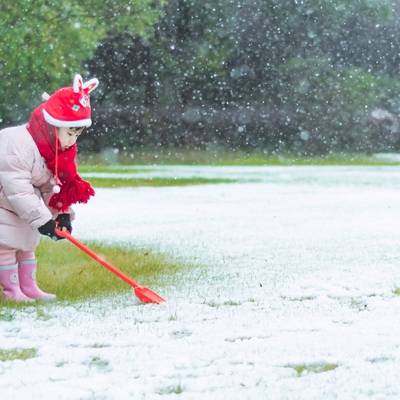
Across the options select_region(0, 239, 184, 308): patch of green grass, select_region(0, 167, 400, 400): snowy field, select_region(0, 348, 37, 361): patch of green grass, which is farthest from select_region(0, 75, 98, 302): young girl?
select_region(0, 348, 37, 361): patch of green grass

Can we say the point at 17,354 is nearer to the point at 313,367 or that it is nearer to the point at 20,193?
the point at 313,367

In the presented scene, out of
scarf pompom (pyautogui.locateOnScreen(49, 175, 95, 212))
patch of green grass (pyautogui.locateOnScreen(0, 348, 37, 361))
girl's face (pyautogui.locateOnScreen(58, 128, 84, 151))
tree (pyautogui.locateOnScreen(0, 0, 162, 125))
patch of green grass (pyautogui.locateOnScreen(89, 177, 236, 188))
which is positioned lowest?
patch of green grass (pyautogui.locateOnScreen(89, 177, 236, 188))

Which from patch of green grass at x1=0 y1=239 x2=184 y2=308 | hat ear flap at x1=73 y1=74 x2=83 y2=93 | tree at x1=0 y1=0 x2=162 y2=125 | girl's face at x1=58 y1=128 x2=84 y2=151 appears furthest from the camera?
tree at x1=0 y1=0 x2=162 y2=125

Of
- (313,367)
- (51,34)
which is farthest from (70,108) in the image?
(51,34)

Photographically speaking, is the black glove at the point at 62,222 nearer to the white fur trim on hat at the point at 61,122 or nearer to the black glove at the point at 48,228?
the black glove at the point at 48,228

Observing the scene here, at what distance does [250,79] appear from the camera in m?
31.0

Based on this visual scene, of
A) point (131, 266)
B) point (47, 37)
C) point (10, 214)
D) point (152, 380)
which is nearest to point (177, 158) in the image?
point (47, 37)

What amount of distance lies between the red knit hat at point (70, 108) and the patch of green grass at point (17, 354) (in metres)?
1.60

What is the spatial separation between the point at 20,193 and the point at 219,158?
20.8 meters

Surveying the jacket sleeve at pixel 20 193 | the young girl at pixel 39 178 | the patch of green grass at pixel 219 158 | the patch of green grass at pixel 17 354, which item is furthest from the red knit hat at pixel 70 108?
the patch of green grass at pixel 219 158

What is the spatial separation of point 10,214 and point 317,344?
6.67 feet

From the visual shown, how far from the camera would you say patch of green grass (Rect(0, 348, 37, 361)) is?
426 cm

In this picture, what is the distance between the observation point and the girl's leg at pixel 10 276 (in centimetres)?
579

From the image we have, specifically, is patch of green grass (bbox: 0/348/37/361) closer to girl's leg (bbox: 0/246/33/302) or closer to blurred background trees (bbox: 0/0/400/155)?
girl's leg (bbox: 0/246/33/302)
